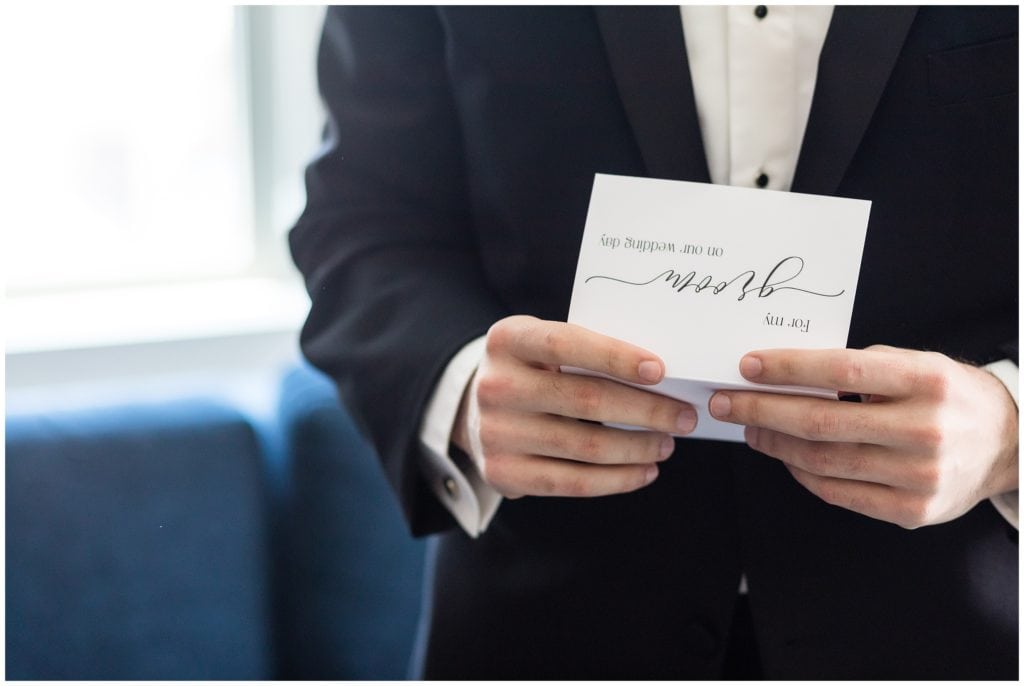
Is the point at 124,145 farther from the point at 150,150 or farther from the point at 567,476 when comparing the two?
the point at 567,476

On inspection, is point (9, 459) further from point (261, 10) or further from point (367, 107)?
point (261, 10)

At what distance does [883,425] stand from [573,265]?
22 centimetres

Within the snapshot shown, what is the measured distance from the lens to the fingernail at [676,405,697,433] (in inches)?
19.3

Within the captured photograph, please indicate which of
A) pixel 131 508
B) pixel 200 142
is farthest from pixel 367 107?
pixel 200 142

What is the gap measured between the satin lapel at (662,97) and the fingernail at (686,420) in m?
0.15

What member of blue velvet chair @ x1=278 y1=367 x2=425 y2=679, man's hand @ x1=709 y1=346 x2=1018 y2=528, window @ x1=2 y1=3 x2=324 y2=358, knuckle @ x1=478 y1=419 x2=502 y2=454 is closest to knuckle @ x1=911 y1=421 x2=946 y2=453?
man's hand @ x1=709 y1=346 x2=1018 y2=528

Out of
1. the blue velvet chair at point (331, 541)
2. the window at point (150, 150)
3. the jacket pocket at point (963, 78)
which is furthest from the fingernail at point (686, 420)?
the window at point (150, 150)

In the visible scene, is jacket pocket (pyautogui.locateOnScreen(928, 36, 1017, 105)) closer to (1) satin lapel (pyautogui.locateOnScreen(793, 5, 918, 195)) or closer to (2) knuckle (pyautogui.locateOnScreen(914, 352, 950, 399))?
(1) satin lapel (pyautogui.locateOnScreen(793, 5, 918, 195))

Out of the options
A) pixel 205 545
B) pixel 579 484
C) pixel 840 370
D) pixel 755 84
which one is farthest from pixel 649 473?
pixel 205 545

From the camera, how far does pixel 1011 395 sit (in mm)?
516

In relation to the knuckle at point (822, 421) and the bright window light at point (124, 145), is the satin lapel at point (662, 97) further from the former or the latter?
the bright window light at point (124, 145)

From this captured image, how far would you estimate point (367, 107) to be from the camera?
2.28ft

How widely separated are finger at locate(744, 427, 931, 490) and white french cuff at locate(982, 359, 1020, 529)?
0.10m

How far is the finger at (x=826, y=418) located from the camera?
452 millimetres
